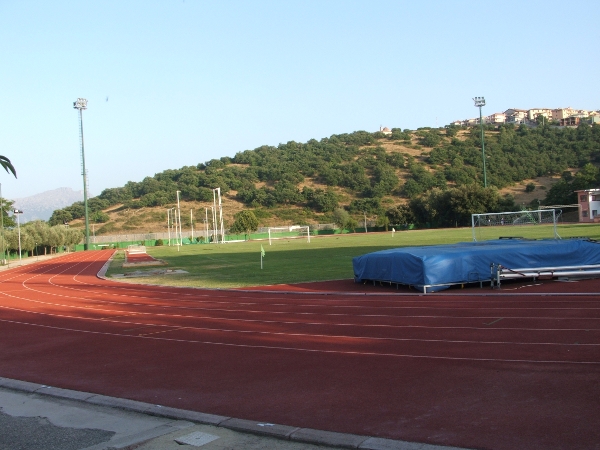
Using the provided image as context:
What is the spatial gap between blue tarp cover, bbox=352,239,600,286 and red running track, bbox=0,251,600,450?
1.19 metres

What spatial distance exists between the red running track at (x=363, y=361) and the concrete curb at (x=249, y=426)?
0.30 metres

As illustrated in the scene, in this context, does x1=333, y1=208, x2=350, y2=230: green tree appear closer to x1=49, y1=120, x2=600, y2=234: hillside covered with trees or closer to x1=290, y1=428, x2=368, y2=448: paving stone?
x1=49, y1=120, x2=600, y2=234: hillside covered with trees

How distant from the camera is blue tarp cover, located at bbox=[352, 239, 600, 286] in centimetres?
1948

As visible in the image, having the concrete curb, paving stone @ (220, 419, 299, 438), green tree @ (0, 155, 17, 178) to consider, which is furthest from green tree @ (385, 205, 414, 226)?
green tree @ (0, 155, 17, 178)

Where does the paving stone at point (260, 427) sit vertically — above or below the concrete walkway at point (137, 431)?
above

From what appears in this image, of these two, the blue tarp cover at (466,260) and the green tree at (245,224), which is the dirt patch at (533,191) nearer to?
the green tree at (245,224)

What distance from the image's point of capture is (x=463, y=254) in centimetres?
1998

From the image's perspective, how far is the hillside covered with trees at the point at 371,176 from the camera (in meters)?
129

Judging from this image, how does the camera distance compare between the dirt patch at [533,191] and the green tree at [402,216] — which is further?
the dirt patch at [533,191]

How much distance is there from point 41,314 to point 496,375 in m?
15.1

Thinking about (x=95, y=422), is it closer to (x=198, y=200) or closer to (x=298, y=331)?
(x=298, y=331)

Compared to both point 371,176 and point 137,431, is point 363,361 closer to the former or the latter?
point 137,431

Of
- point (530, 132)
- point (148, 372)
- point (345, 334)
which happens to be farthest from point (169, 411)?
point (530, 132)

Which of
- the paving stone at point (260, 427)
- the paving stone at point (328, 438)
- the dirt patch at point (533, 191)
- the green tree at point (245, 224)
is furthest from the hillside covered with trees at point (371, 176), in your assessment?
the paving stone at point (328, 438)
